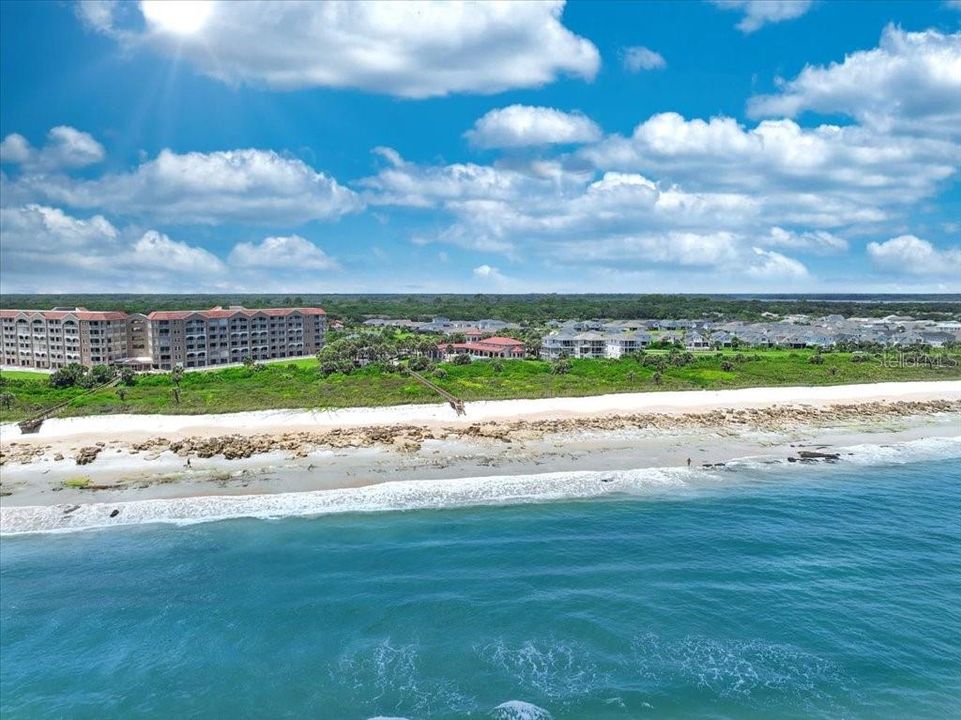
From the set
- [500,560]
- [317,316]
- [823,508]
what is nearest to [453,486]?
[500,560]

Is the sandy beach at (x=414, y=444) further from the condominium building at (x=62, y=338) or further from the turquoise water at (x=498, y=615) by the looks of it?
the condominium building at (x=62, y=338)

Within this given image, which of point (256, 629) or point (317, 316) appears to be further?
point (317, 316)

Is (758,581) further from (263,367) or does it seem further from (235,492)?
(263,367)

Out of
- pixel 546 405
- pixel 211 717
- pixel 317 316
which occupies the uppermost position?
pixel 317 316

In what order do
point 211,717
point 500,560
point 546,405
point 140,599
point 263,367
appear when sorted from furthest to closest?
point 263,367, point 546,405, point 500,560, point 140,599, point 211,717

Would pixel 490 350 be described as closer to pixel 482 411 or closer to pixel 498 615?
pixel 482 411

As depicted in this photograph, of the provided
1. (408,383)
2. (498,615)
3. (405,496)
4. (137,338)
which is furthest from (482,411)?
(137,338)

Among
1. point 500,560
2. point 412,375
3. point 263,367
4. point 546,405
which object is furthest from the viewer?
point 263,367
